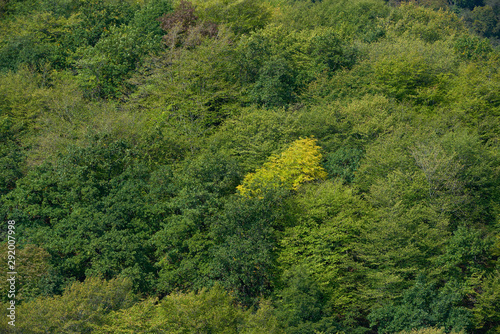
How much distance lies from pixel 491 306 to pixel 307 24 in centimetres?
4833

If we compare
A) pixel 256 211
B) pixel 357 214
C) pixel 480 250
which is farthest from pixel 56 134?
pixel 480 250

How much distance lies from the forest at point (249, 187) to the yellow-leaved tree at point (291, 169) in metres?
0.17

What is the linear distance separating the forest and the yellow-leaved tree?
169 millimetres

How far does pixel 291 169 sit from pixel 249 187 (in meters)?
4.84

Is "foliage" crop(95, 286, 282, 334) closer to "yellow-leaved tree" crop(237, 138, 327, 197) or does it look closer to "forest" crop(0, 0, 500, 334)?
"forest" crop(0, 0, 500, 334)

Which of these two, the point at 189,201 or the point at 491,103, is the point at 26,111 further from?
the point at 491,103

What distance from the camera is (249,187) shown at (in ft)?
140

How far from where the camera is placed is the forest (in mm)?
38219

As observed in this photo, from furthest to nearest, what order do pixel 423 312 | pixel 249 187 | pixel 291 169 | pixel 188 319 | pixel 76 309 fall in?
1. pixel 291 169
2. pixel 249 187
3. pixel 423 312
4. pixel 76 309
5. pixel 188 319

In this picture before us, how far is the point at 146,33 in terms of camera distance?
6725 cm

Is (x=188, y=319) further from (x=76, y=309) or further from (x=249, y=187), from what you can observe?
(x=249, y=187)

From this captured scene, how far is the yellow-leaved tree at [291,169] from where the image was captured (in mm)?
A: 43547

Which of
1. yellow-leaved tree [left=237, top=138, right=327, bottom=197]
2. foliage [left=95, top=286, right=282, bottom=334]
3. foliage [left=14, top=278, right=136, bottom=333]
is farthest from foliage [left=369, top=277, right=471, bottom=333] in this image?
foliage [left=14, top=278, right=136, bottom=333]

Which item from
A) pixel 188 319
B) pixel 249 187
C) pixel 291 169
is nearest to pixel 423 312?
pixel 249 187
